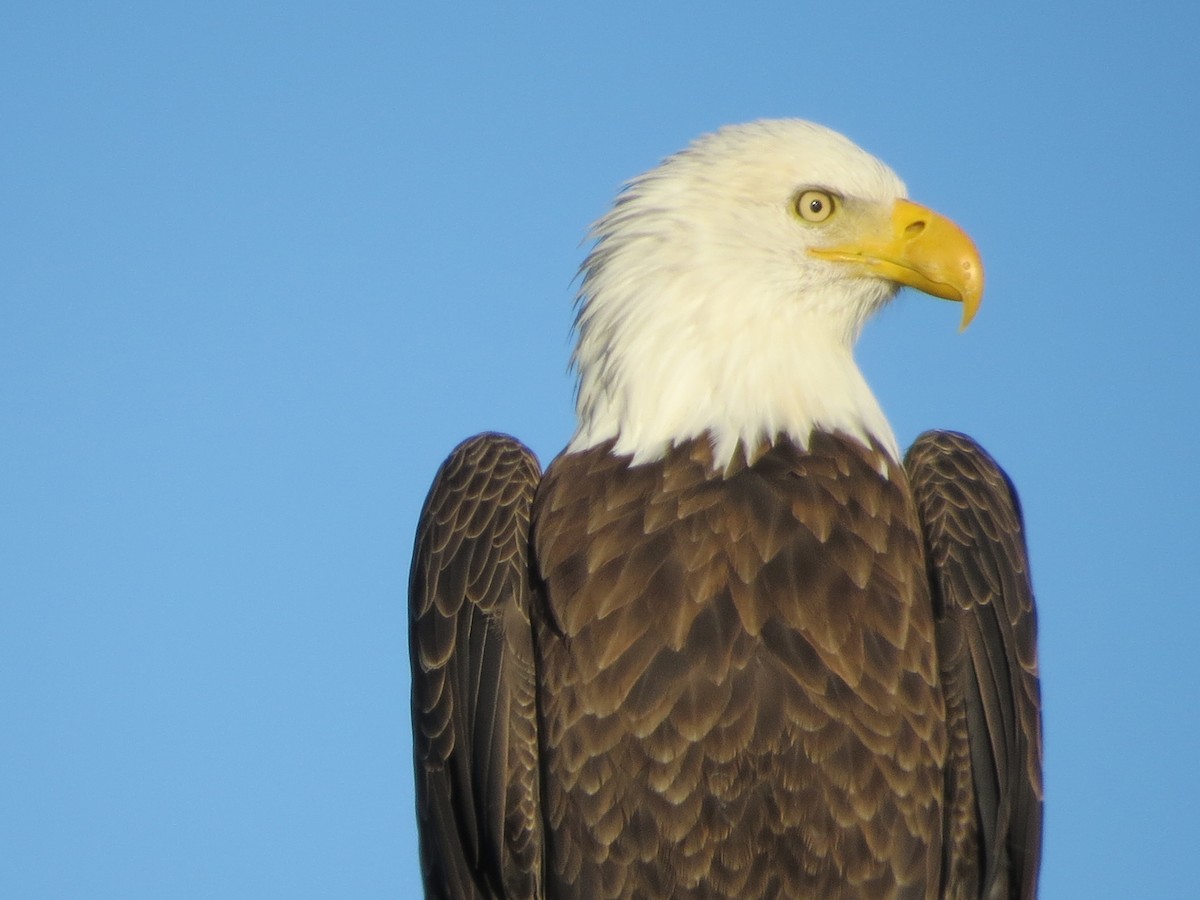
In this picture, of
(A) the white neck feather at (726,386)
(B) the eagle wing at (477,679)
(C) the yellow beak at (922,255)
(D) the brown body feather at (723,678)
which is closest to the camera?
(D) the brown body feather at (723,678)

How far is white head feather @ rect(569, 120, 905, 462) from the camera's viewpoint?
187 inches

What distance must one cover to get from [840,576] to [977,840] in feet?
3.14

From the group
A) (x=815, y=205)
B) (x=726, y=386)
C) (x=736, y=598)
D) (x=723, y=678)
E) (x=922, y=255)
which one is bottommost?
(x=723, y=678)

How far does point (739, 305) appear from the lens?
4809 mm

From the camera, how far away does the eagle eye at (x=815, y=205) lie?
4.85m

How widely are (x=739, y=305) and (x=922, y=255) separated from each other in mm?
599

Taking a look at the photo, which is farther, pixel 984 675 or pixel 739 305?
pixel 739 305

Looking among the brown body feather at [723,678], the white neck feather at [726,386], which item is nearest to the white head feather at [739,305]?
the white neck feather at [726,386]

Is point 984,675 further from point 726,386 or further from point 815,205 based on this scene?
point 815,205

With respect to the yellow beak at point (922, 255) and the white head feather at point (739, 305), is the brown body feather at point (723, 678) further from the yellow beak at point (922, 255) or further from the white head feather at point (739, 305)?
the yellow beak at point (922, 255)

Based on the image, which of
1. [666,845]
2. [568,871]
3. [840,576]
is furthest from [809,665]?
[568,871]

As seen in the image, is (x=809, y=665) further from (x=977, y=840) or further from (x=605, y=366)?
(x=605, y=366)

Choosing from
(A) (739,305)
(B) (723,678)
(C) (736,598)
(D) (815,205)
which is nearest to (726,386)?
(A) (739,305)

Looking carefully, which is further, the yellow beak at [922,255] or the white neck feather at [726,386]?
the yellow beak at [922,255]
